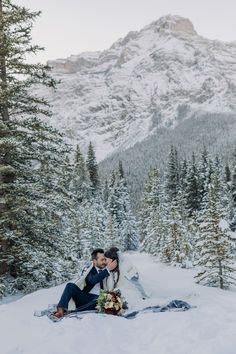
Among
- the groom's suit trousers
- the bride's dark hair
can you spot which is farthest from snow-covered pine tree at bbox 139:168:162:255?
the groom's suit trousers

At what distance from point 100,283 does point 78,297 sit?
68 centimetres

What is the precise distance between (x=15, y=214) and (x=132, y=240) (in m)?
54.4

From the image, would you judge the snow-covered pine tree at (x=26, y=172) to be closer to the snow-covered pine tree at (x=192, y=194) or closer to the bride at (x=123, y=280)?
the bride at (x=123, y=280)

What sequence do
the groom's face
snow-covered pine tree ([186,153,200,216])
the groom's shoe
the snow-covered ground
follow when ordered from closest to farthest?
the snow-covered ground
the groom's shoe
the groom's face
snow-covered pine tree ([186,153,200,216])

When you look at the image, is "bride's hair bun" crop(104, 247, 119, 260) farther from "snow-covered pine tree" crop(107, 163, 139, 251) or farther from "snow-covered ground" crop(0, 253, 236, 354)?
"snow-covered pine tree" crop(107, 163, 139, 251)

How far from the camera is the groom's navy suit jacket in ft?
34.5

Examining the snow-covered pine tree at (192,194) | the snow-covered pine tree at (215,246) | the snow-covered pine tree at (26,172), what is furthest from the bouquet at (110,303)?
the snow-covered pine tree at (192,194)

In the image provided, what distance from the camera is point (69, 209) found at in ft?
56.1

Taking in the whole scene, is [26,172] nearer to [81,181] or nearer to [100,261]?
[100,261]

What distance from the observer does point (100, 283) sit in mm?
10859

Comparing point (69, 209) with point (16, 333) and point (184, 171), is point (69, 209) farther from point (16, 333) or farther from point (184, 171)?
point (184, 171)

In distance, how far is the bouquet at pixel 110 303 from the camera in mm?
9703

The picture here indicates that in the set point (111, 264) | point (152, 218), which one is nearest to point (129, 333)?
point (111, 264)

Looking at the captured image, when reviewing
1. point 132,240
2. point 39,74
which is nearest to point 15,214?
point 39,74
